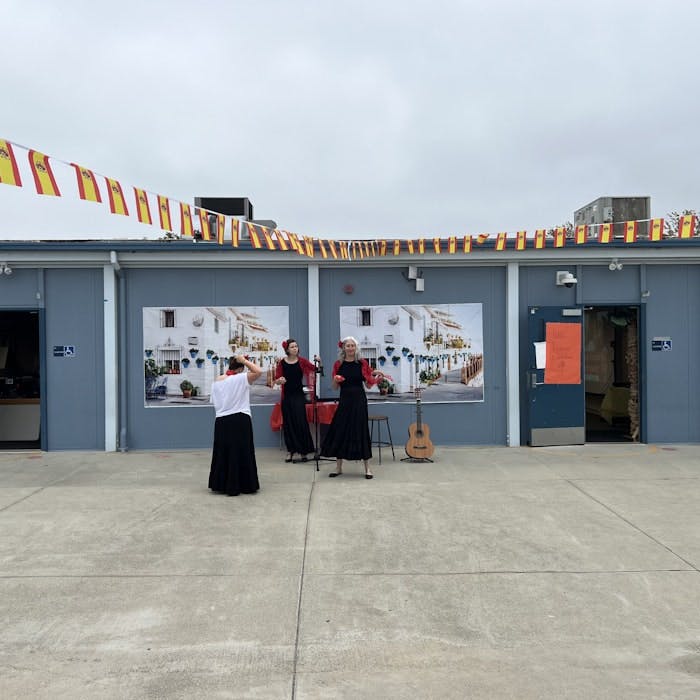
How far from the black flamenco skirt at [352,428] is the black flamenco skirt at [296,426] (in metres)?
1.05

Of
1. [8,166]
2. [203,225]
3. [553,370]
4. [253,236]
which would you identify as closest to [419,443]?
[553,370]

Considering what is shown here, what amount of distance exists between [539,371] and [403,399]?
6.35 ft

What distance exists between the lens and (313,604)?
3.86 metres

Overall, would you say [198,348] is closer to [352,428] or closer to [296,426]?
[296,426]

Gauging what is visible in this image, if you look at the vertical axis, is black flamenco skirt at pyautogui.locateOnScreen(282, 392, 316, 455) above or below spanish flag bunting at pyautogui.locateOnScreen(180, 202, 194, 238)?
below

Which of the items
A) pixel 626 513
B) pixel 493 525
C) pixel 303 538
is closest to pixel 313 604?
pixel 303 538

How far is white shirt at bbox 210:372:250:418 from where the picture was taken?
251 inches

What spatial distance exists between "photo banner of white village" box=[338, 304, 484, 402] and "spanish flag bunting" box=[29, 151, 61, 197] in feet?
14.9

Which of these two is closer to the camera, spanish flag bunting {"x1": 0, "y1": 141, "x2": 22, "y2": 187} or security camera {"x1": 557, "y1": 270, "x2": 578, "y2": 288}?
spanish flag bunting {"x1": 0, "y1": 141, "x2": 22, "y2": 187}

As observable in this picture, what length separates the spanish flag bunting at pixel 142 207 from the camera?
5875 millimetres

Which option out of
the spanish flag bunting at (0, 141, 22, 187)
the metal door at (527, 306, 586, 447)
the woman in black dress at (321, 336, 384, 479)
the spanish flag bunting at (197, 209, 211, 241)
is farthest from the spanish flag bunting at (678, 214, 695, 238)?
the spanish flag bunting at (0, 141, 22, 187)

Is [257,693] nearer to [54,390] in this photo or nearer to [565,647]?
[565,647]

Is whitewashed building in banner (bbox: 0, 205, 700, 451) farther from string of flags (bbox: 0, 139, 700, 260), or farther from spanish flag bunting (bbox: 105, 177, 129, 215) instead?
spanish flag bunting (bbox: 105, 177, 129, 215)

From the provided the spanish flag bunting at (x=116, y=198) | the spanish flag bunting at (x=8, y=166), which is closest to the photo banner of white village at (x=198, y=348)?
the spanish flag bunting at (x=116, y=198)
